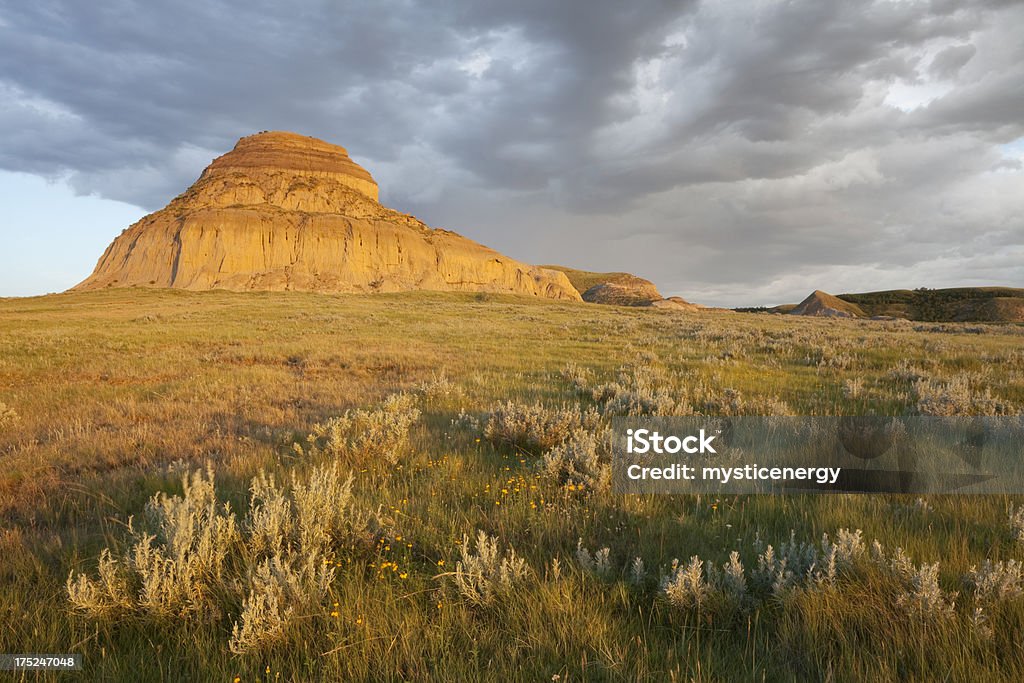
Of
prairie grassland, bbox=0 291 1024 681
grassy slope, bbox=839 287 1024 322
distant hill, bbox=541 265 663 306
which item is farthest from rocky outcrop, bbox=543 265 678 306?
prairie grassland, bbox=0 291 1024 681

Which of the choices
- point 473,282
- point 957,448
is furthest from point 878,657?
point 473,282

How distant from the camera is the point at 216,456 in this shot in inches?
181

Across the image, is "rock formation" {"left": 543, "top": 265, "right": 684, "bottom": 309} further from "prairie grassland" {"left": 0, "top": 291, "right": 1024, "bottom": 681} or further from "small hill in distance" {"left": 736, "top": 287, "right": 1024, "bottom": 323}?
"prairie grassland" {"left": 0, "top": 291, "right": 1024, "bottom": 681}

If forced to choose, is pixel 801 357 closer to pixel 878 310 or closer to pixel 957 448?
pixel 957 448

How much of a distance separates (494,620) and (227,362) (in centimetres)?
1161

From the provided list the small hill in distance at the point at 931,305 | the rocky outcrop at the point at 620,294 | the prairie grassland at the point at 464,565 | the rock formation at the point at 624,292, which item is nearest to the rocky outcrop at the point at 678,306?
the small hill in distance at the point at 931,305

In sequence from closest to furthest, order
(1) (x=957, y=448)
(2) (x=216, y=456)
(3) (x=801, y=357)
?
(1) (x=957, y=448) < (2) (x=216, y=456) < (3) (x=801, y=357)

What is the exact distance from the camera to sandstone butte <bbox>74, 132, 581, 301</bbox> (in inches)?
3541

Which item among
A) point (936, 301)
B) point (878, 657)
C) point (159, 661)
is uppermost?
point (936, 301)

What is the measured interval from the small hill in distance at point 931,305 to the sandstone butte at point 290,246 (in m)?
61.8

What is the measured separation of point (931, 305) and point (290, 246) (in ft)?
376

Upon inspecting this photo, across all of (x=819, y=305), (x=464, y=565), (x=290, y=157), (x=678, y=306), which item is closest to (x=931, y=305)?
(x=819, y=305)

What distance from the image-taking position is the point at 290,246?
308 ft

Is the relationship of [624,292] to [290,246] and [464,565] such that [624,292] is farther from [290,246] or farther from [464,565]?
[464,565]
